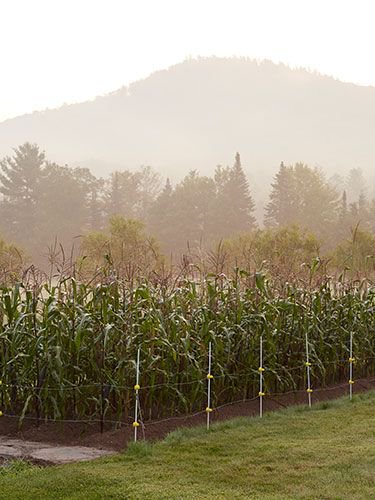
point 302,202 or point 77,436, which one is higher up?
point 302,202

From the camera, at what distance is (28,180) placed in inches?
2473

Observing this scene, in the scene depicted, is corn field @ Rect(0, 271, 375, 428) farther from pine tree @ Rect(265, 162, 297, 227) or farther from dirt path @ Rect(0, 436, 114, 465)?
pine tree @ Rect(265, 162, 297, 227)

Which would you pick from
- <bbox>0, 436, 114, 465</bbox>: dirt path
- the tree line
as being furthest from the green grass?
the tree line

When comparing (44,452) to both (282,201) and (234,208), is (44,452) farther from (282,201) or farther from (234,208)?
(282,201)

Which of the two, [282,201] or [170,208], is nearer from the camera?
[170,208]

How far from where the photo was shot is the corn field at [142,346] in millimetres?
6883

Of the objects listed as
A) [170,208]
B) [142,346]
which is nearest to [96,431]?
[142,346]

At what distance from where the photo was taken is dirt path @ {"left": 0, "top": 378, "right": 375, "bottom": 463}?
20.1 ft

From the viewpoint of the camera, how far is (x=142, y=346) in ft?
23.5

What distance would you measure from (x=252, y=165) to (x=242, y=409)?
156838mm

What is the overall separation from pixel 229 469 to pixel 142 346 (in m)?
1.89

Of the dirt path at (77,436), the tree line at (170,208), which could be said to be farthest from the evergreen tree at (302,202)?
the dirt path at (77,436)

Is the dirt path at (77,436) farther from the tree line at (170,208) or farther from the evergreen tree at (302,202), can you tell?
the evergreen tree at (302,202)

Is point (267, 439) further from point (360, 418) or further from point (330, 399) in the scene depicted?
point (330, 399)
